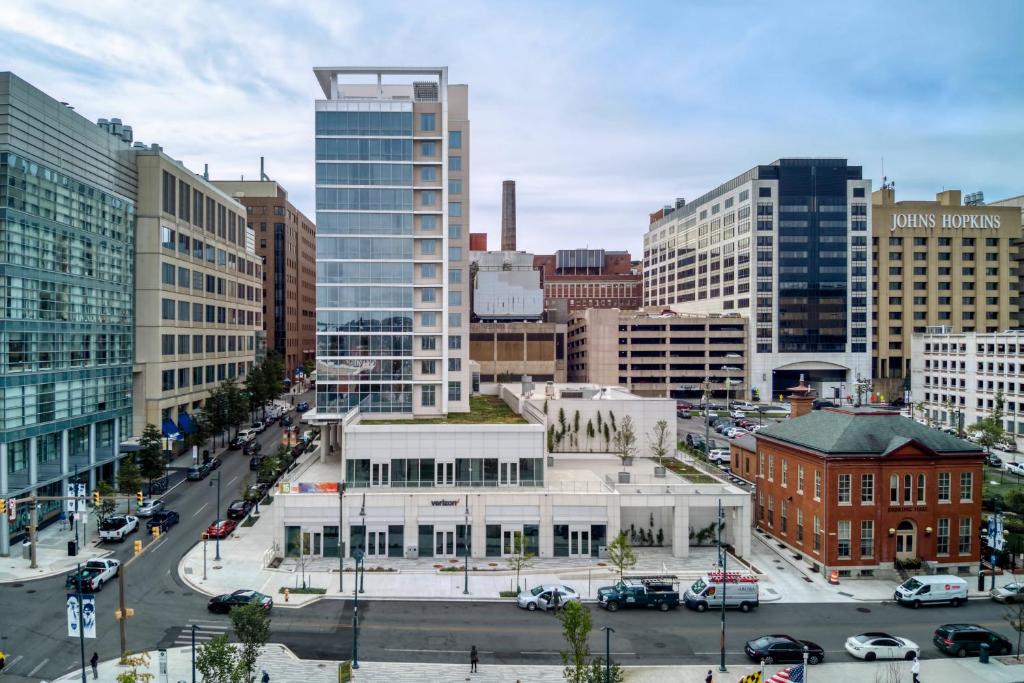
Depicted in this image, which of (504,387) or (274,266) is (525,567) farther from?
(274,266)

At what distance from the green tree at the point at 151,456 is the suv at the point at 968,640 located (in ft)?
205

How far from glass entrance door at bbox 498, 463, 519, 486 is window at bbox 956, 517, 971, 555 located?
31.4m

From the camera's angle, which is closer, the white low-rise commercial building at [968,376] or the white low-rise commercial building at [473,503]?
the white low-rise commercial building at [473,503]

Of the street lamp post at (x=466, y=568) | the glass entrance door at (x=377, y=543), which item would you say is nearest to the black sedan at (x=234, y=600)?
the glass entrance door at (x=377, y=543)

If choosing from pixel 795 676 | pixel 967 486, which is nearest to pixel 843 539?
pixel 967 486

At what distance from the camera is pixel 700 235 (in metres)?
158

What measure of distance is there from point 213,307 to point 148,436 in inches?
1261

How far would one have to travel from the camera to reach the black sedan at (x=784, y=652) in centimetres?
3372

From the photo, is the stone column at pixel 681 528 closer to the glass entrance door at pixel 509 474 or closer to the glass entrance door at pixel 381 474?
the glass entrance door at pixel 509 474

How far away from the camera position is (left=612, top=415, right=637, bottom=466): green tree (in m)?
63.7

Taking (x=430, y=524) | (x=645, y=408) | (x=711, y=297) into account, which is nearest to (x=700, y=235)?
(x=711, y=297)

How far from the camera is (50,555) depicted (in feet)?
160

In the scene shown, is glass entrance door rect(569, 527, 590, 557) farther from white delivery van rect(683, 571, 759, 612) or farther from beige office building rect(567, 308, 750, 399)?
beige office building rect(567, 308, 750, 399)

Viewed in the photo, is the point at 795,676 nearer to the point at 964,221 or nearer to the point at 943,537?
the point at 943,537
